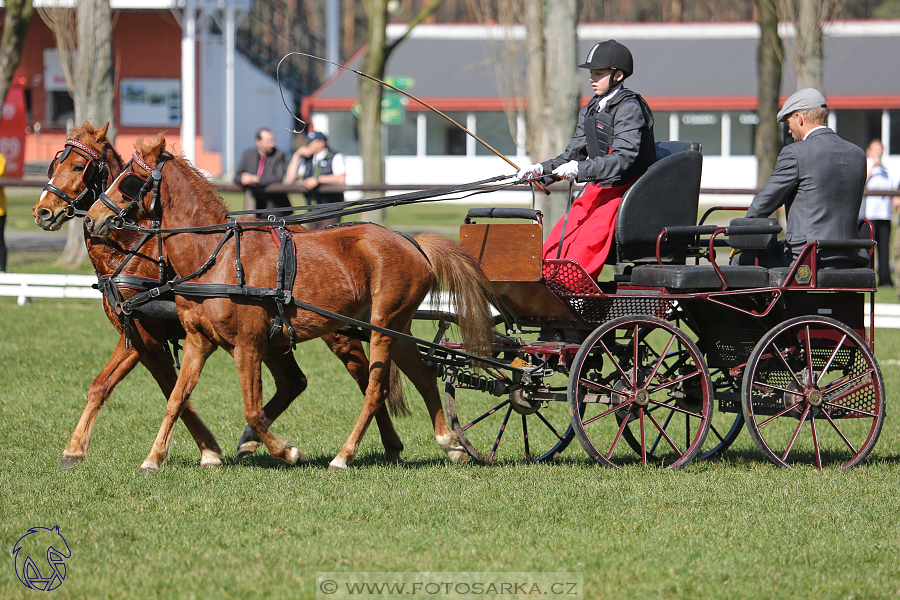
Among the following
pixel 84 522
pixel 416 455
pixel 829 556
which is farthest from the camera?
pixel 416 455

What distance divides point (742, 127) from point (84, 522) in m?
32.6

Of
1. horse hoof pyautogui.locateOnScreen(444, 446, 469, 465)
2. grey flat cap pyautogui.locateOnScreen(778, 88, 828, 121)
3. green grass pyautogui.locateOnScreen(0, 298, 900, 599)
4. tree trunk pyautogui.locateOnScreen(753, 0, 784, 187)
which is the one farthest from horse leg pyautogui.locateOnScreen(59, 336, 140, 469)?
tree trunk pyautogui.locateOnScreen(753, 0, 784, 187)

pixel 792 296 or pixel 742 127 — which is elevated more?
pixel 742 127

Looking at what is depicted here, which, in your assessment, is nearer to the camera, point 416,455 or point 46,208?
point 46,208

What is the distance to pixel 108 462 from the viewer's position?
6062mm

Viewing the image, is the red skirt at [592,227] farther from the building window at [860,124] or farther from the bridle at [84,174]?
the building window at [860,124]

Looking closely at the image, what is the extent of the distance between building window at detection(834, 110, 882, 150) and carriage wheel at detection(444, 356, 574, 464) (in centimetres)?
2855

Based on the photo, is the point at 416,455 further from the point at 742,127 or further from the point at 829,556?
the point at 742,127

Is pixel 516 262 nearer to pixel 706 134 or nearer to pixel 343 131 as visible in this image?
pixel 706 134

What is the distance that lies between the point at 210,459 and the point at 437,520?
5.91 ft

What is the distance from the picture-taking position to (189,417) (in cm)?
605

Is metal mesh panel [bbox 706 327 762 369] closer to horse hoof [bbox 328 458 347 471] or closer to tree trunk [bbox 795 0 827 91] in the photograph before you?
horse hoof [bbox 328 458 347 471]

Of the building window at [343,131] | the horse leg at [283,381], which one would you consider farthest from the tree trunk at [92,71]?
the building window at [343,131]

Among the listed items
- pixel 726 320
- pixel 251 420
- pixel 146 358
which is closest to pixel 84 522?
pixel 251 420
